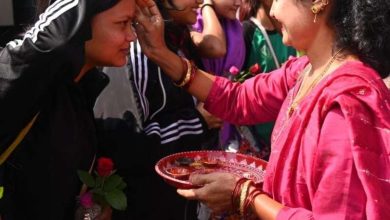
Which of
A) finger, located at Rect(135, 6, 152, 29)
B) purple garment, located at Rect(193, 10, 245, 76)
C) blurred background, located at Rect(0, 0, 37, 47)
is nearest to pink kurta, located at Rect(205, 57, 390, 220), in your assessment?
finger, located at Rect(135, 6, 152, 29)

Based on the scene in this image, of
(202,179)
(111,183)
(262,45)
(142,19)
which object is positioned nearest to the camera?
(202,179)

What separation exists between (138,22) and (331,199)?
44.8 inches

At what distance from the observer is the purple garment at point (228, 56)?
2.91 meters

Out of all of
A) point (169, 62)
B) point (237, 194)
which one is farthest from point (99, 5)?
point (237, 194)

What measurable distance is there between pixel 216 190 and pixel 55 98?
654mm

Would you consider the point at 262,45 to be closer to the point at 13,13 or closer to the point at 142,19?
the point at 142,19

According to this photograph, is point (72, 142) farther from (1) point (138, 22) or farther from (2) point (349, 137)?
(2) point (349, 137)

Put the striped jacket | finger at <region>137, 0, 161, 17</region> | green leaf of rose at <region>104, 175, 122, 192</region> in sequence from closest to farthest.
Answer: green leaf of rose at <region>104, 175, 122, 192</region> < finger at <region>137, 0, 161, 17</region> < the striped jacket

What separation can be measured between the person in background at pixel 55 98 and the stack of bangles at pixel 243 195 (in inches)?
21.8

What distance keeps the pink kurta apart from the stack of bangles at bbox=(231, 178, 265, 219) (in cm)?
7

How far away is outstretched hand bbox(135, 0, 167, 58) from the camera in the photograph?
2.07m

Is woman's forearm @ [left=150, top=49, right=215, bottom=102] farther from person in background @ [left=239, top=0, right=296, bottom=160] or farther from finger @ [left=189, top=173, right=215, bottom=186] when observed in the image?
person in background @ [left=239, top=0, right=296, bottom=160]

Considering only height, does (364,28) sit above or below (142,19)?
above

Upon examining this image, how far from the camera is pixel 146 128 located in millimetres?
2156
